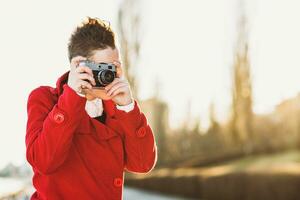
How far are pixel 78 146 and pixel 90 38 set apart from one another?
38 cm

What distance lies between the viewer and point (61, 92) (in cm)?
229

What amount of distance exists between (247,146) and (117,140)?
1869cm

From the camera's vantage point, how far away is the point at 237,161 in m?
20.5

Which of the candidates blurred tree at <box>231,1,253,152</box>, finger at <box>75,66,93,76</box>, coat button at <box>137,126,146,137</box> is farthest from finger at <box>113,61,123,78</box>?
blurred tree at <box>231,1,253,152</box>

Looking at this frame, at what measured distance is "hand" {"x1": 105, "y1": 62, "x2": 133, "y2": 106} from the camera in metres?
2.19

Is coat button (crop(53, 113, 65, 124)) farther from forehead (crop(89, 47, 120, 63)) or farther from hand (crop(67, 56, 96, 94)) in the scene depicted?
forehead (crop(89, 47, 120, 63))

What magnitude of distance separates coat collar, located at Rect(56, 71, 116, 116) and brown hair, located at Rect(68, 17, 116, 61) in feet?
0.25

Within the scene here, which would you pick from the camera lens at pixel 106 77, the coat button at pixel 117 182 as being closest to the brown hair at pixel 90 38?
the camera lens at pixel 106 77

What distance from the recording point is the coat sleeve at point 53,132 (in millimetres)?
2066

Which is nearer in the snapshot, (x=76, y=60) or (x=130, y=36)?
(x=76, y=60)

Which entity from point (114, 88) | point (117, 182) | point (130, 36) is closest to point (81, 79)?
point (114, 88)

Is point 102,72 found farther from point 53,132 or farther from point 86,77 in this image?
point 53,132

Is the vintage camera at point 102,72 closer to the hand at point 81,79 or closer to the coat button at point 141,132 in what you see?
the hand at point 81,79

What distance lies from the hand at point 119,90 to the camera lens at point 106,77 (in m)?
0.03
